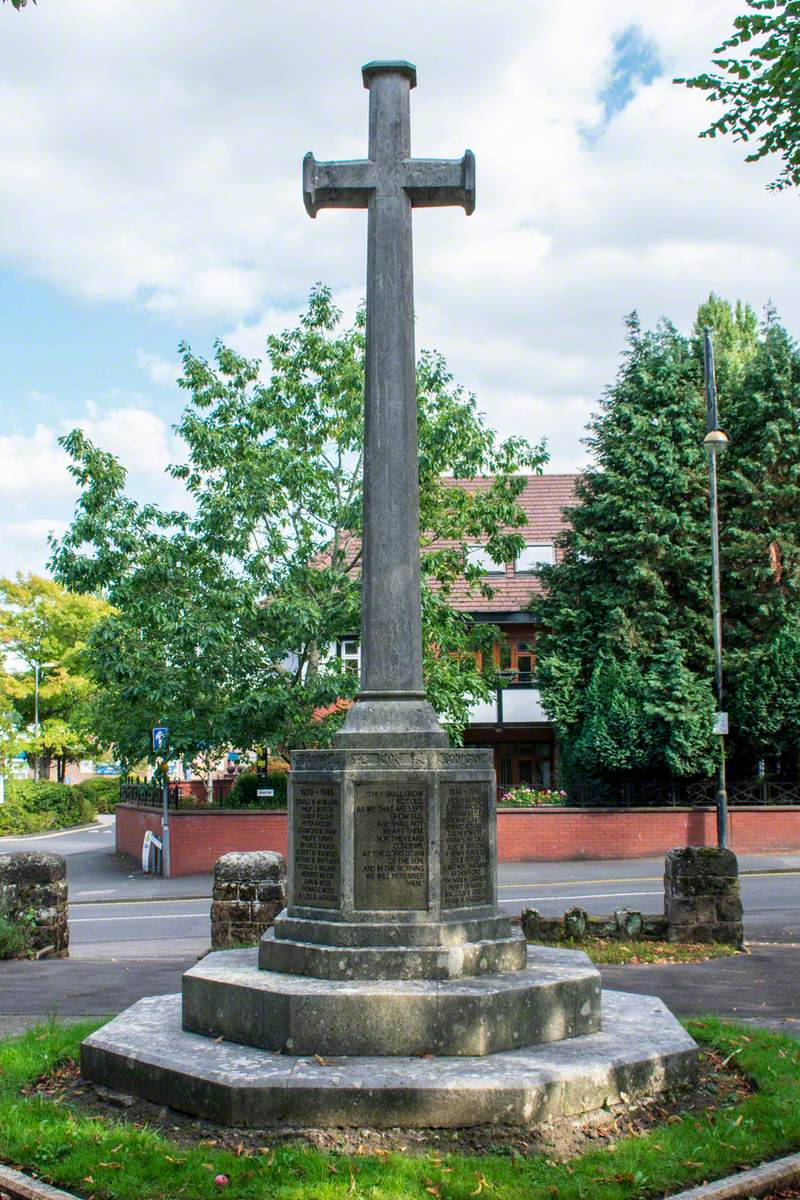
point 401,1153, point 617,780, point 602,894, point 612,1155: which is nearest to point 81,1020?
point 401,1153

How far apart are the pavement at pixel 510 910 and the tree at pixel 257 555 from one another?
12.8 ft

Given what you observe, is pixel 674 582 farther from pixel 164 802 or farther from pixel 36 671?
pixel 36 671

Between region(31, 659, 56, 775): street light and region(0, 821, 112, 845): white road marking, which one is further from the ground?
region(31, 659, 56, 775): street light

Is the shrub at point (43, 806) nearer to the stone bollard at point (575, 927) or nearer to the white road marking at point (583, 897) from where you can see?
the white road marking at point (583, 897)

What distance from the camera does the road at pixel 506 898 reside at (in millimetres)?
15750

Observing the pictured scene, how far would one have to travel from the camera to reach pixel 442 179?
812 centimetres

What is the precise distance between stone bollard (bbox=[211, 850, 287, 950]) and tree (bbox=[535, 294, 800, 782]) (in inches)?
695

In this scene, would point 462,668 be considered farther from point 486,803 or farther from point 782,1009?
point 486,803

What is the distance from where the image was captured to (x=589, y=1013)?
707 centimetres

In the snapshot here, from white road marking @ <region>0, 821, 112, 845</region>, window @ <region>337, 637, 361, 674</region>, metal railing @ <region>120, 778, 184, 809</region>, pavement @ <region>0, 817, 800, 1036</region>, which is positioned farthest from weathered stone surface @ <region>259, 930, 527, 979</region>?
white road marking @ <region>0, 821, 112, 845</region>

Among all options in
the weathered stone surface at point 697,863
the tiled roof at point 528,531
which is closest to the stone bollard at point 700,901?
the weathered stone surface at point 697,863

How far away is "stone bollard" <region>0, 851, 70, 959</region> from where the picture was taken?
1298 cm

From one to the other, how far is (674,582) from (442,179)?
24087mm

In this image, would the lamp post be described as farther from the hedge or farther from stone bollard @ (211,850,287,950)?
the hedge
